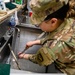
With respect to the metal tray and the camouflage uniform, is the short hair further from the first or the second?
the metal tray

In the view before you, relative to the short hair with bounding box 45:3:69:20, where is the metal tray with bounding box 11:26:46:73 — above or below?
below

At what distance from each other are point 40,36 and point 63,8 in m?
0.58

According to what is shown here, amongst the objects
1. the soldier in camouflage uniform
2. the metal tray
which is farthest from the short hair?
the metal tray

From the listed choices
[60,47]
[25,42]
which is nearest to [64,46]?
[60,47]

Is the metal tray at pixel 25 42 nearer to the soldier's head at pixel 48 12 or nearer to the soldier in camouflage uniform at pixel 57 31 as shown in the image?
the soldier in camouflage uniform at pixel 57 31

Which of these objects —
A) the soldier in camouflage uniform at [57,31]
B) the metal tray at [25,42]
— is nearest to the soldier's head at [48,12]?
the soldier in camouflage uniform at [57,31]

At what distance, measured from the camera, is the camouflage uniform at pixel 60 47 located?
0.89 m

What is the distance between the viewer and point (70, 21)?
100cm

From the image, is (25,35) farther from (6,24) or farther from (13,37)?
(6,24)

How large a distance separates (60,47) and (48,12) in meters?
0.20

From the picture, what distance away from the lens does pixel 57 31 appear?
3.21ft

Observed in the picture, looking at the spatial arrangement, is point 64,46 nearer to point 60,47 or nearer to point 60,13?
point 60,47

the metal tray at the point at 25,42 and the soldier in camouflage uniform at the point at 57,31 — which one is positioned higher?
the soldier in camouflage uniform at the point at 57,31

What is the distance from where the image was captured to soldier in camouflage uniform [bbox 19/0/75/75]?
89 centimetres
